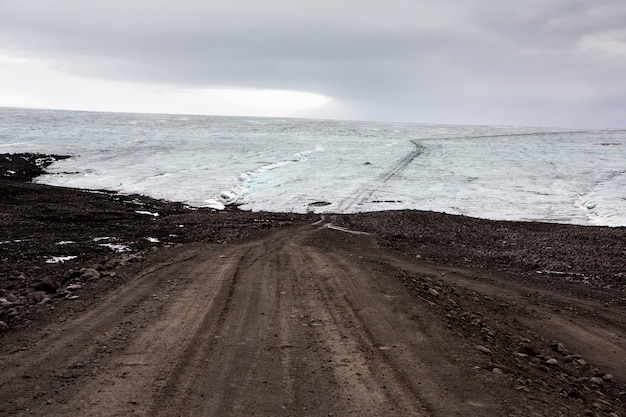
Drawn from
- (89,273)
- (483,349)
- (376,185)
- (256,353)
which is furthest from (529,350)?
(376,185)

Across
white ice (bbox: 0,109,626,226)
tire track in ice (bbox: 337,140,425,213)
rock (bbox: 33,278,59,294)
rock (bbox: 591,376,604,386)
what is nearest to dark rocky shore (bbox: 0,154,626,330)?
rock (bbox: 33,278,59,294)

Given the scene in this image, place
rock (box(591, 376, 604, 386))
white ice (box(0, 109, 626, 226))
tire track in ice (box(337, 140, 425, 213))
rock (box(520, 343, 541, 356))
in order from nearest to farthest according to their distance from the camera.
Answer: rock (box(591, 376, 604, 386)), rock (box(520, 343, 541, 356)), tire track in ice (box(337, 140, 425, 213)), white ice (box(0, 109, 626, 226))

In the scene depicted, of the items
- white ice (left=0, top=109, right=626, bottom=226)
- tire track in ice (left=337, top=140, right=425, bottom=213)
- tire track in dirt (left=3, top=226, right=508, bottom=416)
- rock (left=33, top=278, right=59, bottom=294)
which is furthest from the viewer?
white ice (left=0, top=109, right=626, bottom=226)

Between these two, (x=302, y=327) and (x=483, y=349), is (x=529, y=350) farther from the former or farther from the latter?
(x=302, y=327)

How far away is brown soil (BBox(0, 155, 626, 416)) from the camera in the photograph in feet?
15.9

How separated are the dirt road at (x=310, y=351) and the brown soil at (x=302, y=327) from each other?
24 mm

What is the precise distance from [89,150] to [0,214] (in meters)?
27.4

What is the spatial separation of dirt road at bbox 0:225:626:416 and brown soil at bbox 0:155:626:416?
2 cm

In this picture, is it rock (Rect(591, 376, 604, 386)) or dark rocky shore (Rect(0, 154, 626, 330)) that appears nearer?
rock (Rect(591, 376, 604, 386))

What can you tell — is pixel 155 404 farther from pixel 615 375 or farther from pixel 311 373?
pixel 615 375

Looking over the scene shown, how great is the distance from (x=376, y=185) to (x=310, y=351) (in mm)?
22841

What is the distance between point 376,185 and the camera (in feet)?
92.8

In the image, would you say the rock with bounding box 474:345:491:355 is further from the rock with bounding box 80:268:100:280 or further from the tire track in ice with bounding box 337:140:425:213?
the tire track in ice with bounding box 337:140:425:213

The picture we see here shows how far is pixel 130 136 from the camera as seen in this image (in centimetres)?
5222
